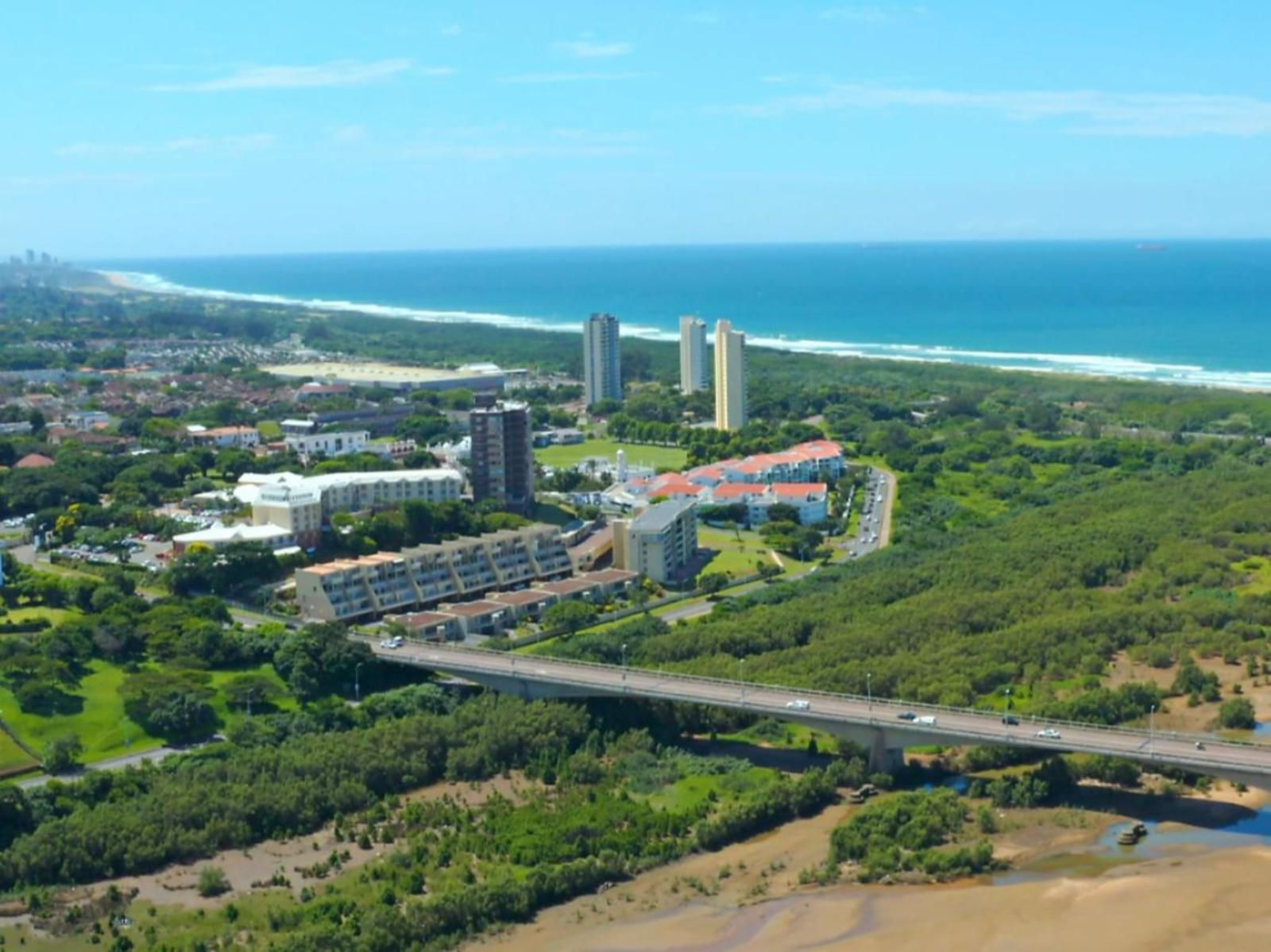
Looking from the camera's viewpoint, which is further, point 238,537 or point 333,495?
point 333,495

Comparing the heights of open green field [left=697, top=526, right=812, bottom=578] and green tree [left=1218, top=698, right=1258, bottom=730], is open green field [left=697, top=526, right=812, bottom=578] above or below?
above

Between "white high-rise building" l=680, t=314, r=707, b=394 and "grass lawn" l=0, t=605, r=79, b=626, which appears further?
"white high-rise building" l=680, t=314, r=707, b=394

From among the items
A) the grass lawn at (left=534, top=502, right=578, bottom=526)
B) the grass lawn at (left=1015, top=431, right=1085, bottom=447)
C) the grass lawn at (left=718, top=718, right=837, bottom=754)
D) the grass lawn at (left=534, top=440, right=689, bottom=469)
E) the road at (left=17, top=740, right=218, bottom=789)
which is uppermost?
the grass lawn at (left=1015, top=431, right=1085, bottom=447)

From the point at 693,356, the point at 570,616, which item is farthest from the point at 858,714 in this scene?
the point at 693,356

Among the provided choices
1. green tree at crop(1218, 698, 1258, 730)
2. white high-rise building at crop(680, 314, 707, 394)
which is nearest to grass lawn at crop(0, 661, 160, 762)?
A: green tree at crop(1218, 698, 1258, 730)

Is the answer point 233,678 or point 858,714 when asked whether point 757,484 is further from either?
point 858,714

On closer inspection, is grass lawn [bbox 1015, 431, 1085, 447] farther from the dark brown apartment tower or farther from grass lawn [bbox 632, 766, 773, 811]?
grass lawn [bbox 632, 766, 773, 811]

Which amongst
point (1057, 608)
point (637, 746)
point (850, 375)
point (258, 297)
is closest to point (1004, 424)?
point (850, 375)

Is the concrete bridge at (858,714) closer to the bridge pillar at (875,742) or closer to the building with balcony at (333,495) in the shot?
the bridge pillar at (875,742)
